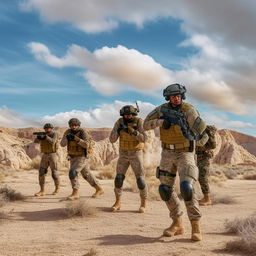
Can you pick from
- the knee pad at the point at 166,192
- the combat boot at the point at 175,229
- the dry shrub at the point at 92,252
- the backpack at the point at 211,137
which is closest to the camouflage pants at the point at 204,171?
the backpack at the point at 211,137

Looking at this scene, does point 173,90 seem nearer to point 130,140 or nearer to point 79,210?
point 130,140

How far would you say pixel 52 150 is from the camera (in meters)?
11.1

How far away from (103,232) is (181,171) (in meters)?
1.80

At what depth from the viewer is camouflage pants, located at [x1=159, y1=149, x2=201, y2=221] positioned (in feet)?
17.8

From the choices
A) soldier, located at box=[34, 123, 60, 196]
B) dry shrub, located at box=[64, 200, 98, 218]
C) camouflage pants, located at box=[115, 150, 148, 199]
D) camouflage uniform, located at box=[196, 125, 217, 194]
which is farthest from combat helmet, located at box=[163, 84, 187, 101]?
soldier, located at box=[34, 123, 60, 196]

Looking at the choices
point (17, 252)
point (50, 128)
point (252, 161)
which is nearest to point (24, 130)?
point (252, 161)

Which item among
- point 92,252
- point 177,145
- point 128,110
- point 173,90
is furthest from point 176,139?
point 128,110

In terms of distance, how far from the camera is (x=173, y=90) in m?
5.71

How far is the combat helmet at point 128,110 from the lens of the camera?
7.93 metres

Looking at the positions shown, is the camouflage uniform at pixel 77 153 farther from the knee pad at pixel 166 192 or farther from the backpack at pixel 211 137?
the knee pad at pixel 166 192

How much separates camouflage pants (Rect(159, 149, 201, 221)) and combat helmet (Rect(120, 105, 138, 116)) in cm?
223

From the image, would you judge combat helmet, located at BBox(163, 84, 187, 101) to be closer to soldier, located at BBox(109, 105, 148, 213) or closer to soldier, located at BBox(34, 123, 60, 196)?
soldier, located at BBox(109, 105, 148, 213)

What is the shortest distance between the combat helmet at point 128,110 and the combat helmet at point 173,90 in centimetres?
215

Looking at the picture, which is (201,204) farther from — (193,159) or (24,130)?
(24,130)
